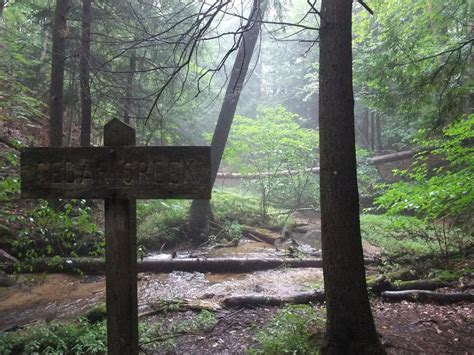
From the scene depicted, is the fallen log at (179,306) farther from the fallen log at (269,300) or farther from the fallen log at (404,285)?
the fallen log at (404,285)

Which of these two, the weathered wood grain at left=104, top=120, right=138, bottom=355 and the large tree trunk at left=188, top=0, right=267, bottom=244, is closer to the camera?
Answer: the weathered wood grain at left=104, top=120, right=138, bottom=355

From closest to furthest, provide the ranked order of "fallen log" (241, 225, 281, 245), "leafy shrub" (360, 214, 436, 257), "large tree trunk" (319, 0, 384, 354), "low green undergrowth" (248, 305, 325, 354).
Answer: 1. "large tree trunk" (319, 0, 384, 354)
2. "low green undergrowth" (248, 305, 325, 354)
3. "leafy shrub" (360, 214, 436, 257)
4. "fallen log" (241, 225, 281, 245)

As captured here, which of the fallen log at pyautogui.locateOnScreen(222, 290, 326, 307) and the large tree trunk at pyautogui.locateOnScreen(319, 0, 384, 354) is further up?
the large tree trunk at pyautogui.locateOnScreen(319, 0, 384, 354)

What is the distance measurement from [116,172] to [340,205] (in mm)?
2158

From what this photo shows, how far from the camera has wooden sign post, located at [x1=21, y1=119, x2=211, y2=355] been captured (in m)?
2.67

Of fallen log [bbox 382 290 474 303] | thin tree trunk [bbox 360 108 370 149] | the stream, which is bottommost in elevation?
the stream

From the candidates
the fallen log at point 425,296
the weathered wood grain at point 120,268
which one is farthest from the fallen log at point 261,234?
the weathered wood grain at point 120,268

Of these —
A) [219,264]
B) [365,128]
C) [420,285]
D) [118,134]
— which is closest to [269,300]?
[420,285]

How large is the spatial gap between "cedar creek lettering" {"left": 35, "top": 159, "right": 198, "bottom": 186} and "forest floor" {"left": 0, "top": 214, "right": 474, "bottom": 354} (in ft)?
8.11

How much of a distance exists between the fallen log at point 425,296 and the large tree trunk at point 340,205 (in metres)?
2.46

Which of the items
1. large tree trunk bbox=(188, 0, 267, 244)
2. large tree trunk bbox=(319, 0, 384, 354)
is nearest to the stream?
large tree trunk bbox=(188, 0, 267, 244)

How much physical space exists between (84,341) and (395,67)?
24.1 ft

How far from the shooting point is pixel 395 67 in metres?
7.33

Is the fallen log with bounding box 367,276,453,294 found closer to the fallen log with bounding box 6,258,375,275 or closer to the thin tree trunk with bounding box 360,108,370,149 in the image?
the fallen log with bounding box 6,258,375,275
